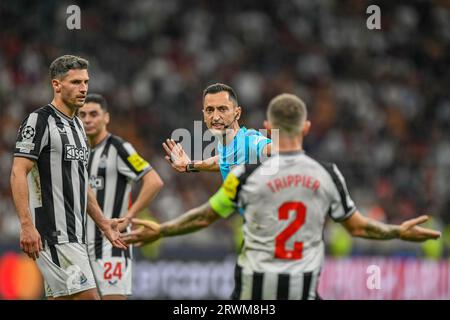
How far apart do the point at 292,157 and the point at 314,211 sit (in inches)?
14.9

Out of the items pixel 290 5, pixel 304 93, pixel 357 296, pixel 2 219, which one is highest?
pixel 290 5

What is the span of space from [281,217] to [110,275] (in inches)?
138

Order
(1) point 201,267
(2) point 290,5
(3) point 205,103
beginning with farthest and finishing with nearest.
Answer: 1. (2) point 290,5
2. (1) point 201,267
3. (3) point 205,103

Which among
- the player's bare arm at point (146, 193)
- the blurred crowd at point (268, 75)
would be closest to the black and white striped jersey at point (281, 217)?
the player's bare arm at point (146, 193)

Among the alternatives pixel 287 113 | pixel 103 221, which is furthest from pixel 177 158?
pixel 287 113

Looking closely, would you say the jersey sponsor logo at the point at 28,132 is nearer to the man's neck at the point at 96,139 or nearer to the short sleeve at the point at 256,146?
the short sleeve at the point at 256,146

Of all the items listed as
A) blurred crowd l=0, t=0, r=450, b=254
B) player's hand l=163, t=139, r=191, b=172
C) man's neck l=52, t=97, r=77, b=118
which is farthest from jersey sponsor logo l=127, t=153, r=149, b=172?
blurred crowd l=0, t=0, r=450, b=254

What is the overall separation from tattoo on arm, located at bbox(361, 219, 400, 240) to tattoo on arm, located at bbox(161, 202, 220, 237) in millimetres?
1018

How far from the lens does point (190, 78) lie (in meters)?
20.6

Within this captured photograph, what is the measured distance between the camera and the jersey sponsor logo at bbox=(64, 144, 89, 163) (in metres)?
7.13

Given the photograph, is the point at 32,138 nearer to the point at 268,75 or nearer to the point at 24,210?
the point at 24,210

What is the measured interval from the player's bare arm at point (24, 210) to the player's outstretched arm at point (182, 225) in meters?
0.87
